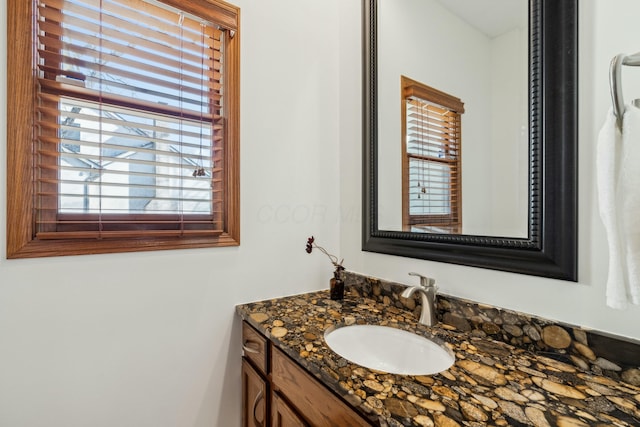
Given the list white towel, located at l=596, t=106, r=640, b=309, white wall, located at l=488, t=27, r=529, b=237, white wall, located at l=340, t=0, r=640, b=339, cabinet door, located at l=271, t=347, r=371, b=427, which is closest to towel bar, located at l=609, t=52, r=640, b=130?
white towel, located at l=596, t=106, r=640, b=309

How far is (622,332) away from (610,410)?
216mm

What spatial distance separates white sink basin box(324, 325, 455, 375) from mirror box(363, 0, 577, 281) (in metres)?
0.32

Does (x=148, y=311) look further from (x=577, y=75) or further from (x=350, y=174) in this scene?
(x=577, y=75)

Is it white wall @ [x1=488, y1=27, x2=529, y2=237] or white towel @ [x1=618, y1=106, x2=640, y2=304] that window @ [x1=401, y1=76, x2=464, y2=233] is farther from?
white towel @ [x1=618, y1=106, x2=640, y2=304]

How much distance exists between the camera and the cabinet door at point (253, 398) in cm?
108

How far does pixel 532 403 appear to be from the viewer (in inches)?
25.1

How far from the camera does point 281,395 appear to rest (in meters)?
1.00

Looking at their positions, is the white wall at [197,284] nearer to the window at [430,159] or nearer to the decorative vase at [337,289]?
the decorative vase at [337,289]

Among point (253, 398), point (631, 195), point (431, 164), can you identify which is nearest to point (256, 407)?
point (253, 398)

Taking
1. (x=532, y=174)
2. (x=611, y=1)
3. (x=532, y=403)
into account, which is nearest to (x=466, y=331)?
(x=532, y=403)

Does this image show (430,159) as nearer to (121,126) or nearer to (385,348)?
(385,348)

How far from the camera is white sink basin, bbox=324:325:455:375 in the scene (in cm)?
99

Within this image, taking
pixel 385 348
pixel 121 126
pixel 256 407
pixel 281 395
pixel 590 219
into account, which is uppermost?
pixel 121 126

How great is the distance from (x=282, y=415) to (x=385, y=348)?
0.41 meters
